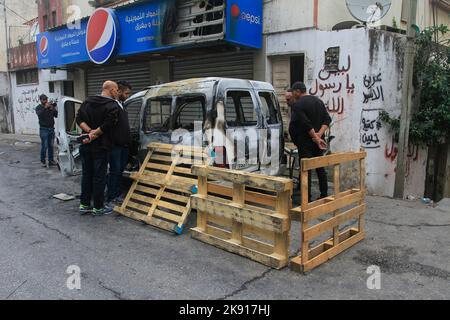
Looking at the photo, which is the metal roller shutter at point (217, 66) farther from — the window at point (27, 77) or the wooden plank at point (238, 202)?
the window at point (27, 77)

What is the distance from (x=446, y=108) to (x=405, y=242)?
12.9 ft

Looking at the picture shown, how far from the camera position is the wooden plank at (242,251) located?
361cm

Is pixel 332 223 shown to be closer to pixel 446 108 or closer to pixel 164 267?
pixel 164 267

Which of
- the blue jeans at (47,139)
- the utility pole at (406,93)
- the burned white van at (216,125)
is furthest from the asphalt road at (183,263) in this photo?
the blue jeans at (47,139)

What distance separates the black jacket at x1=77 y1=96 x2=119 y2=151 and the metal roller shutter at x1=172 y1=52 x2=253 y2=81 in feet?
14.7

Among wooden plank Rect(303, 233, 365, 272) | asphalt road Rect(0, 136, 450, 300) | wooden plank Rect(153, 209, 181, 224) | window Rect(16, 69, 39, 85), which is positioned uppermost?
window Rect(16, 69, 39, 85)

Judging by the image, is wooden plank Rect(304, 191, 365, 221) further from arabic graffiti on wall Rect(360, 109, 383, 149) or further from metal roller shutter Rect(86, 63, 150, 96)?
metal roller shutter Rect(86, 63, 150, 96)

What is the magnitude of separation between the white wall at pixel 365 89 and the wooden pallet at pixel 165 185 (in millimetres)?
3757

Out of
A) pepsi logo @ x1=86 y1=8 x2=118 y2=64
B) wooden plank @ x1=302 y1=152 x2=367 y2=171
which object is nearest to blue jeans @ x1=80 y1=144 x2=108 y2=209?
wooden plank @ x1=302 y1=152 x2=367 y2=171

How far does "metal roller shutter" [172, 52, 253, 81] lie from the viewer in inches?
354

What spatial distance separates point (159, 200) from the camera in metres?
A: 4.98
